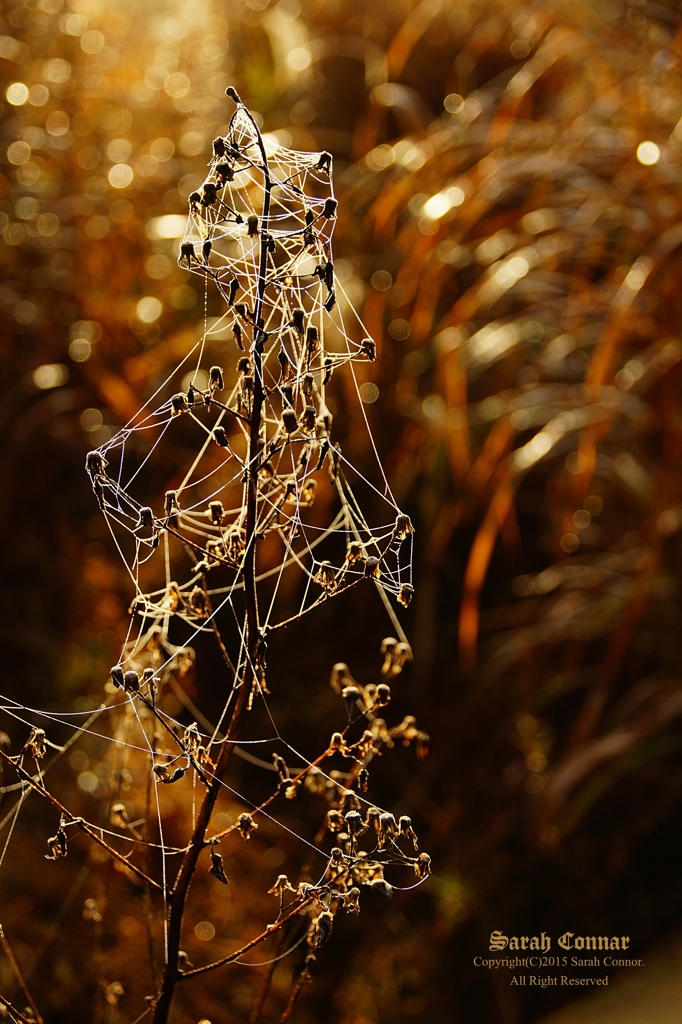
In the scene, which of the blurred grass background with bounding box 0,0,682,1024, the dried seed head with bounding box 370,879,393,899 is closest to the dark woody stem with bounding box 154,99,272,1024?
the dried seed head with bounding box 370,879,393,899

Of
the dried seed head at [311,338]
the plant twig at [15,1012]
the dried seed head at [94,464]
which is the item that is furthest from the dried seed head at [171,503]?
the plant twig at [15,1012]

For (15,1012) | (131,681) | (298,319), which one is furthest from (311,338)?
(15,1012)

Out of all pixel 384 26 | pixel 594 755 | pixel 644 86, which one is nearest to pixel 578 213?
pixel 644 86

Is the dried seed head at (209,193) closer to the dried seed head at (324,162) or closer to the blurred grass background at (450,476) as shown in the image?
the dried seed head at (324,162)

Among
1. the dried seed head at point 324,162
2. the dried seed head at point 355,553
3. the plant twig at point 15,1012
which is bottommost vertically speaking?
the plant twig at point 15,1012

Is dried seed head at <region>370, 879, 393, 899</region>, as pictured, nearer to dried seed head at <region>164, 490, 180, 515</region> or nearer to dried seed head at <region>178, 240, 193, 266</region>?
dried seed head at <region>164, 490, 180, 515</region>

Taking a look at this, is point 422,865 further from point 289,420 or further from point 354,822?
point 289,420

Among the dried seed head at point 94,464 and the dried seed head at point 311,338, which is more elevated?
the dried seed head at point 311,338

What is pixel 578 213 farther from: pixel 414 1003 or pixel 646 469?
pixel 414 1003
